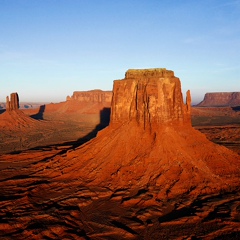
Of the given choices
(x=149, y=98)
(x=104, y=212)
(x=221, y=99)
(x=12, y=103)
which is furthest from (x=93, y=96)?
(x=221, y=99)

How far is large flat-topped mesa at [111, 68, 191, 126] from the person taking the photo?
19.5m

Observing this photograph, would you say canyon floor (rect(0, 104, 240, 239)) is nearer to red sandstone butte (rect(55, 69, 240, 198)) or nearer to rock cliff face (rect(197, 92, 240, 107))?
red sandstone butte (rect(55, 69, 240, 198))

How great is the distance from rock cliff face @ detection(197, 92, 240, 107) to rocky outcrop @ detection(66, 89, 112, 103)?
77.1 m

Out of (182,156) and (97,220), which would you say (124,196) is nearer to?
(97,220)

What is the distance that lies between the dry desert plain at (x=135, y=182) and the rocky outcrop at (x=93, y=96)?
67933mm

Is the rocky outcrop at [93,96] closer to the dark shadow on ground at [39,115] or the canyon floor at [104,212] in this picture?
the dark shadow on ground at [39,115]

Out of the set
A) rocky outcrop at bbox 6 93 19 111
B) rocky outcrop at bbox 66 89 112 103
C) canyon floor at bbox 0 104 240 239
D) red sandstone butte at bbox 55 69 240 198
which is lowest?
canyon floor at bbox 0 104 240 239

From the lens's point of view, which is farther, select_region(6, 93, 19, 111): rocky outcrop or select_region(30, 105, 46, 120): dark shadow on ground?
select_region(30, 105, 46, 120): dark shadow on ground

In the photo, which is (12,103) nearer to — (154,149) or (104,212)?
(154,149)

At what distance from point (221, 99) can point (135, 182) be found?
145778 millimetres

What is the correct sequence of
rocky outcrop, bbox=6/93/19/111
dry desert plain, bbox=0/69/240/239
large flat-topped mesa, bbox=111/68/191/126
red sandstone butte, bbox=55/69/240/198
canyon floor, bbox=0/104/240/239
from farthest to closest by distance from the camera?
rocky outcrop, bbox=6/93/19/111 → large flat-topped mesa, bbox=111/68/191/126 → red sandstone butte, bbox=55/69/240/198 → dry desert plain, bbox=0/69/240/239 → canyon floor, bbox=0/104/240/239

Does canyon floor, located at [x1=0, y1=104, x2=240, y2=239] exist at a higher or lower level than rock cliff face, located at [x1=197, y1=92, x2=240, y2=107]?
lower

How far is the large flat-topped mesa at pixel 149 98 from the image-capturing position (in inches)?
766

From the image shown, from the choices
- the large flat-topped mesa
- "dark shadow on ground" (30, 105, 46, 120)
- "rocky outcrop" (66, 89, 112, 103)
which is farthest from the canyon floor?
"rocky outcrop" (66, 89, 112, 103)
